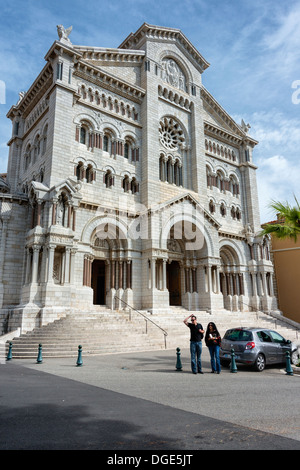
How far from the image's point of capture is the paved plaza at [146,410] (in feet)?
15.7

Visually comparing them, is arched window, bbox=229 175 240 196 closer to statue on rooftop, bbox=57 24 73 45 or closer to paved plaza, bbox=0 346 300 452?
statue on rooftop, bbox=57 24 73 45

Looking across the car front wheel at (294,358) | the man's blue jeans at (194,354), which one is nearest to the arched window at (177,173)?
the car front wheel at (294,358)

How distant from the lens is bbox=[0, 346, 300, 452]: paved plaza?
4793 millimetres

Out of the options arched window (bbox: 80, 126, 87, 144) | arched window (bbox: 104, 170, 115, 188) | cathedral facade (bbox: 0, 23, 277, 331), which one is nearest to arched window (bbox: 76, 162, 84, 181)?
cathedral facade (bbox: 0, 23, 277, 331)

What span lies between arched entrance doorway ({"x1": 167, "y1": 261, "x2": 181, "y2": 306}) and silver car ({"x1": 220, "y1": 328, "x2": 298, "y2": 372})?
1566 cm

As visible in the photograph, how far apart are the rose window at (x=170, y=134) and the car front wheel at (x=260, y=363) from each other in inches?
837

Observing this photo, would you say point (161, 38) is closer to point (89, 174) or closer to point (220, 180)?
point (220, 180)

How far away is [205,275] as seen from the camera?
28.0 meters

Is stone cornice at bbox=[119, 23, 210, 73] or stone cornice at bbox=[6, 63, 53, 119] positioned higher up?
stone cornice at bbox=[119, 23, 210, 73]

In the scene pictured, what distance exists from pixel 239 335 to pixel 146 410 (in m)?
7.45

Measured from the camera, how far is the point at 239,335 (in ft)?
42.7

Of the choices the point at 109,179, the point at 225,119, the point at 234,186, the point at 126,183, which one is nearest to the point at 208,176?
the point at 234,186
